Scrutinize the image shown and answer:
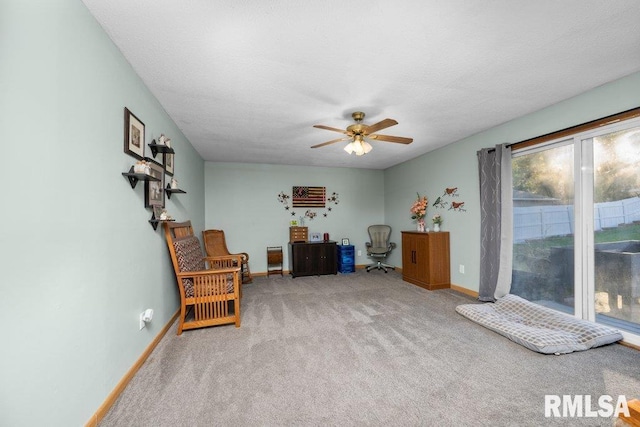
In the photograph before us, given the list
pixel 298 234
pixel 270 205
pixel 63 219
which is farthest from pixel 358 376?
pixel 270 205

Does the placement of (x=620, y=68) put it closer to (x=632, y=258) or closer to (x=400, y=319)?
(x=632, y=258)

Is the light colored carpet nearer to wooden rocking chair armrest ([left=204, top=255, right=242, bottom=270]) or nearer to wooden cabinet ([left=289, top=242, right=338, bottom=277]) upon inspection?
wooden rocking chair armrest ([left=204, top=255, right=242, bottom=270])

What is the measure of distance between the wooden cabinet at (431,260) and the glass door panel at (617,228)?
5.94ft

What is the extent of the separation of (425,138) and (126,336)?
4.23 m

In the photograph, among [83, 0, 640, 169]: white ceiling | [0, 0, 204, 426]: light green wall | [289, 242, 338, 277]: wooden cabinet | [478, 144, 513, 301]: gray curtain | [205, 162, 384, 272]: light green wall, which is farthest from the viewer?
[205, 162, 384, 272]: light green wall

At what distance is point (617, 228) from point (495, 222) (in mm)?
1066

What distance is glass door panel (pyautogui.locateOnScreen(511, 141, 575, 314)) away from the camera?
9.02 feet

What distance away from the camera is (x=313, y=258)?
520 cm

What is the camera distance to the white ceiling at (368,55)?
4.82 ft

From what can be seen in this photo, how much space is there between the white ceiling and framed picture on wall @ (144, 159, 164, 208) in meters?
0.73

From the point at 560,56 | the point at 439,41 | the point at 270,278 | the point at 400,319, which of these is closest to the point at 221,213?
the point at 270,278

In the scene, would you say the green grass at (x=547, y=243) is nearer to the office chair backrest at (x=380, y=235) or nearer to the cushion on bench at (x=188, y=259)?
the office chair backrest at (x=380, y=235)

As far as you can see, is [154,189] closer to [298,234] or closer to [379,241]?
[298,234]

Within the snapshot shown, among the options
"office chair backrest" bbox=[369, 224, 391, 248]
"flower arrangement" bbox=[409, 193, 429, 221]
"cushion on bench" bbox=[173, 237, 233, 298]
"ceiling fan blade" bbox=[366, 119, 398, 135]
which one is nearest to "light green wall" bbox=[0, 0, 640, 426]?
"cushion on bench" bbox=[173, 237, 233, 298]
